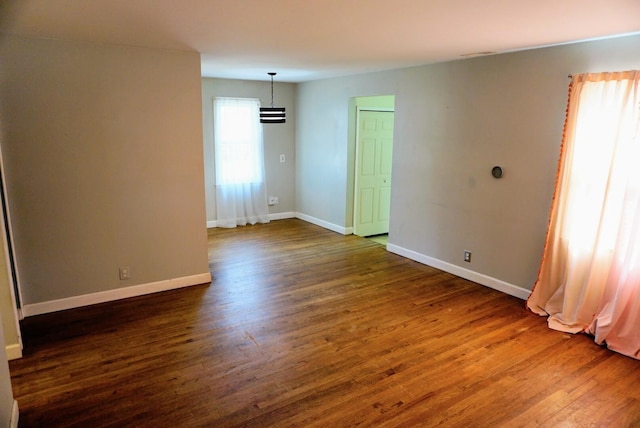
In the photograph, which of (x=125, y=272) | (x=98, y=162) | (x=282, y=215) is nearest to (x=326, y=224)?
(x=282, y=215)

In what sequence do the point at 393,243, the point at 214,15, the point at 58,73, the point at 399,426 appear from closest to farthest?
the point at 399,426
the point at 214,15
the point at 58,73
the point at 393,243

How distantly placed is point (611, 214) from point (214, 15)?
3478mm

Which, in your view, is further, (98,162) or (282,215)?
(282,215)

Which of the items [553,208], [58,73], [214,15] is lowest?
[553,208]

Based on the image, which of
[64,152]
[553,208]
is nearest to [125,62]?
[64,152]

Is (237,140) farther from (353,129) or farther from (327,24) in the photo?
(327,24)

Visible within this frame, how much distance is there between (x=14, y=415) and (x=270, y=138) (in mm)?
5793

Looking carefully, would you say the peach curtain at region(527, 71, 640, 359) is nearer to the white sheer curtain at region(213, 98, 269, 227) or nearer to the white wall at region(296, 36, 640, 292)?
the white wall at region(296, 36, 640, 292)

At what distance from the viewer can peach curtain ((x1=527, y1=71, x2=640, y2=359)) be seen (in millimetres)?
3219

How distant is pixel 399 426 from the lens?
2.43 metres

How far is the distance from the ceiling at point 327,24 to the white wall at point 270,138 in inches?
104

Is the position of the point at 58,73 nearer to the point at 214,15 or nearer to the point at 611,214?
the point at 214,15

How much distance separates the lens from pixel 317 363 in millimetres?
3059

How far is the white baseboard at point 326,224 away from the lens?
6.77 metres
